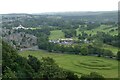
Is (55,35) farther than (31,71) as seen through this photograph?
Yes

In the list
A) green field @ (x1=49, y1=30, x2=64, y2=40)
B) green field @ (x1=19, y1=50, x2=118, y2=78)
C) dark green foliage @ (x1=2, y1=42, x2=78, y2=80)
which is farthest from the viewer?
green field @ (x1=49, y1=30, x2=64, y2=40)

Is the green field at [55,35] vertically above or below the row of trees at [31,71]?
below

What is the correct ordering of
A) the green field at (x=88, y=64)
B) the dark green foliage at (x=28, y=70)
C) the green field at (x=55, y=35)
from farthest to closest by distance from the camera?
the green field at (x=55, y=35), the green field at (x=88, y=64), the dark green foliage at (x=28, y=70)

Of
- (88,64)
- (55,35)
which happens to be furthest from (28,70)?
(55,35)

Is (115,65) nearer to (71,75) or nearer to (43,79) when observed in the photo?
(71,75)

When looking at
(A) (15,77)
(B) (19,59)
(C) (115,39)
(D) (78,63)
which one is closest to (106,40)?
(C) (115,39)

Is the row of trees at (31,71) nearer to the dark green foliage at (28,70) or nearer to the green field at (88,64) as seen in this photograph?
the dark green foliage at (28,70)

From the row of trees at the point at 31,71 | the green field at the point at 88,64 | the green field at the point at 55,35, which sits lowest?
the green field at the point at 88,64

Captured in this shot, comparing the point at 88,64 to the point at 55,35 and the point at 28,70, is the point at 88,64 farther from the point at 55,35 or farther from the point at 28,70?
the point at 55,35

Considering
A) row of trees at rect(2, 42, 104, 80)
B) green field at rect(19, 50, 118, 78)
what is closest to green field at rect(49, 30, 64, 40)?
green field at rect(19, 50, 118, 78)

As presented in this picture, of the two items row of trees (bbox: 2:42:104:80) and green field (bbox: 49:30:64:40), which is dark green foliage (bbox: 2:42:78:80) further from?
green field (bbox: 49:30:64:40)

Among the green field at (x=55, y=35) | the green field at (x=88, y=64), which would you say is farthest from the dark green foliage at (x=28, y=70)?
the green field at (x=55, y=35)

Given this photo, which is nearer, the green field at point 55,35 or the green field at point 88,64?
the green field at point 88,64
